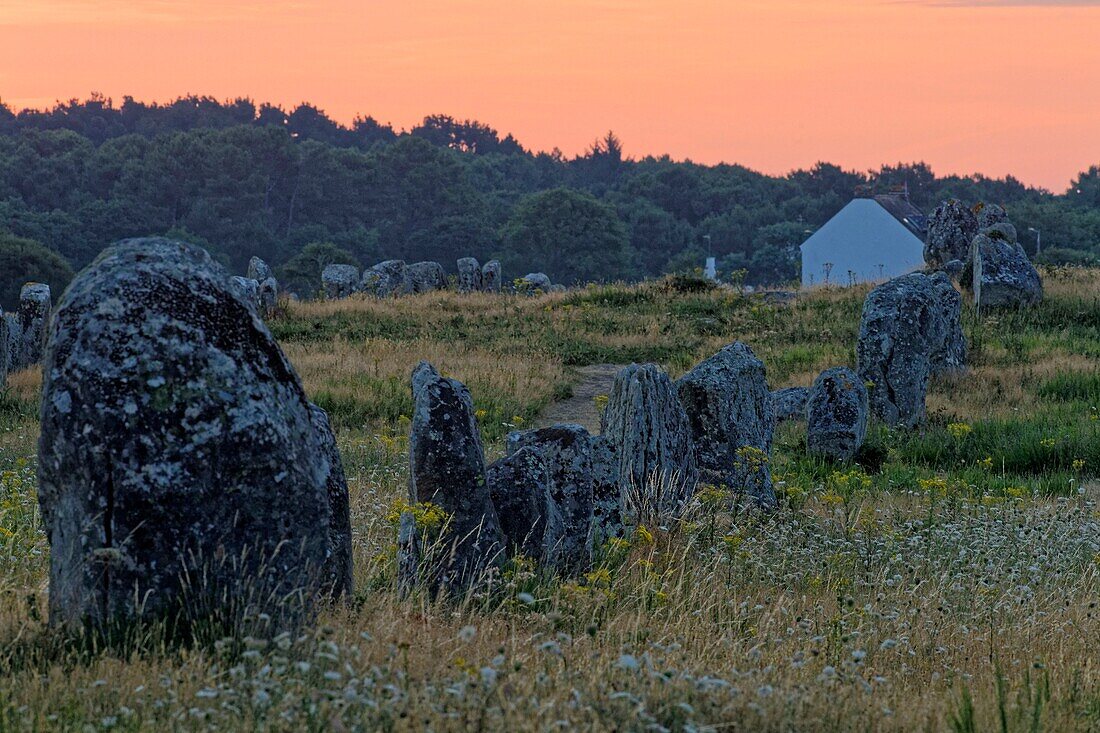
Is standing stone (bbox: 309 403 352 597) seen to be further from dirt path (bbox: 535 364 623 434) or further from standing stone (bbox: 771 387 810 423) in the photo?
standing stone (bbox: 771 387 810 423)

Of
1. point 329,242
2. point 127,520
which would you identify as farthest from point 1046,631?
point 329,242

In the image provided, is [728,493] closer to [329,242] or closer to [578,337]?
[578,337]

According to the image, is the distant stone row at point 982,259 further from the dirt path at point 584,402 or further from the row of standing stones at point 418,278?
the row of standing stones at point 418,278

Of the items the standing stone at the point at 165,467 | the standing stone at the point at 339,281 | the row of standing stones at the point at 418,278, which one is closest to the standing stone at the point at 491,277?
the row of standing stones at the point at 418,278

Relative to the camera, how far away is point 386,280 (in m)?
40.6

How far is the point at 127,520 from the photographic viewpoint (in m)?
4.92

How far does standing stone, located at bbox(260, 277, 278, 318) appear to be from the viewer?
29188 millimetres

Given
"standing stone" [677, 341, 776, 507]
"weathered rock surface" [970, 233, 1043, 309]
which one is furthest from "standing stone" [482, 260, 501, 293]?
"standing stone" [677, 341, 776, 507]

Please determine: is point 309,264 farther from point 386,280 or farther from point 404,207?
point 386,280

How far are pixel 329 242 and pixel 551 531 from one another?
6481 centimetres

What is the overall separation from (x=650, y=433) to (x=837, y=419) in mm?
5761

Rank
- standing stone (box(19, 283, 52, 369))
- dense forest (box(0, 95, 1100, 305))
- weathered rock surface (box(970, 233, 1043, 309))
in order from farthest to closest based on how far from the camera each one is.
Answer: dense forest (box(0, 95, 1100, 305))
weathered rock surface (box(970, 233, 1043, 309))
standing stone (box(19, 283, 52, 369))

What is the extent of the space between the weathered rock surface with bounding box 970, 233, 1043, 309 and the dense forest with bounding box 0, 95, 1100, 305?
1625 inches

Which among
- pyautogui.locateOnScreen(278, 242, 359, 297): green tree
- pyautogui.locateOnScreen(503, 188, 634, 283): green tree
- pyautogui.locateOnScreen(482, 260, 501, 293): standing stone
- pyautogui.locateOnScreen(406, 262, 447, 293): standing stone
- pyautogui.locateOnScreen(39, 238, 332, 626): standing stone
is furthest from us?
pyautogui.locateOnScreen(503, 188, 634, 283): green tree
